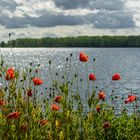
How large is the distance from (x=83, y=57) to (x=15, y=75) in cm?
157

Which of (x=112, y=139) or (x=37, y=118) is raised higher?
(x=37, y=118)

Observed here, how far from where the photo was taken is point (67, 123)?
6871mm

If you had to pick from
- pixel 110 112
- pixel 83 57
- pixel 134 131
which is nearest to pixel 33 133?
pixel 83 57

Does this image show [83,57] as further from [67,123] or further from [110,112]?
[110,112]

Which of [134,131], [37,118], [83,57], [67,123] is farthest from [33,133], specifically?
[134,131]

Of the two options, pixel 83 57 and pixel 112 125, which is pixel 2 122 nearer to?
pixel 83 57

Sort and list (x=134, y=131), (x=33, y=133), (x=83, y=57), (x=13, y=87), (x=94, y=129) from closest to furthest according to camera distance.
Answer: (x=13, y=87) → (x=33, y=133) → (x=83, y=57) → (x=134, y=131) → (x=94, y=129)

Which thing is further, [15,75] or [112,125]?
[112,125]

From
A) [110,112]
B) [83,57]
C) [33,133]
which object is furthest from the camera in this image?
[110,112]

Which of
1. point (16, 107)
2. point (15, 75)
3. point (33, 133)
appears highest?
point (15, 75)

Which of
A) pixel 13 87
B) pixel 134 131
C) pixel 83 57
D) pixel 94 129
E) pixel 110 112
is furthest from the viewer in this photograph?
pixel 110 112

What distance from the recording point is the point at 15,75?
6871 mm

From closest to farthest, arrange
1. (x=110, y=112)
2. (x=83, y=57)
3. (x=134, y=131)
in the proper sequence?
1. (x=83, y=57)
2. (x=134, y=131)
3. (x=110, y=112)

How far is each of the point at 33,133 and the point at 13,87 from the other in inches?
40.6
